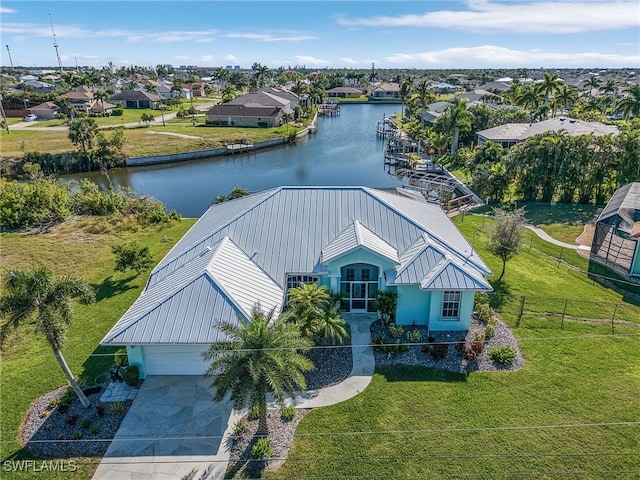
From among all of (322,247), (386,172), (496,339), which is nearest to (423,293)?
(496,339)

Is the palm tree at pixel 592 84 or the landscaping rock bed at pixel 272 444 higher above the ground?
the palm tree at pixel 592 84

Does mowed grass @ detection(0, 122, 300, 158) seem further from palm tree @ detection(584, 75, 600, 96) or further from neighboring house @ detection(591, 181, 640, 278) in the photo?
palm tree @ detection(584, 75, 600, 96)

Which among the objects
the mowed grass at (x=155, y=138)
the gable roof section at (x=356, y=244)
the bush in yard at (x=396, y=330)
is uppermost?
the gable roof section at (x=356, y=244)

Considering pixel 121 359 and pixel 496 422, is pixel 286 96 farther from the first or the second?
pixel 496 422

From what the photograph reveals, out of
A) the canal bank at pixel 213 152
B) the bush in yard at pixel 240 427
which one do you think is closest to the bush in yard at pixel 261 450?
the bush in yard at pixel 240 427

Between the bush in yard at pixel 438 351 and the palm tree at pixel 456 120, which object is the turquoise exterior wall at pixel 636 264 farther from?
the palm tree at pixel 456 120

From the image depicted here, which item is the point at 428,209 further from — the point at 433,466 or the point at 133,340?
the point at 133,340
